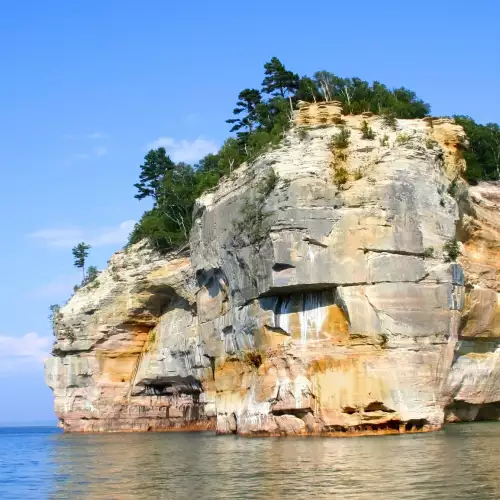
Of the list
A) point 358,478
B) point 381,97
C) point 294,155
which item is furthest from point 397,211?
point 381,97

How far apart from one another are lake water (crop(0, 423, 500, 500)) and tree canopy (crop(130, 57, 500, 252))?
68.6 feet

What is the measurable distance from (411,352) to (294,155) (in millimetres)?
9755

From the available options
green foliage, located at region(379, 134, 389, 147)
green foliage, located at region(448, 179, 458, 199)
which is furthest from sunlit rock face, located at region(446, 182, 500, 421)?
green foliage, located at region(379, 134, 389, 147)

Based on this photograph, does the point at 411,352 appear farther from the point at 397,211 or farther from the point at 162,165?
the point at 162,165

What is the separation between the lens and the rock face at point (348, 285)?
29.6 metres

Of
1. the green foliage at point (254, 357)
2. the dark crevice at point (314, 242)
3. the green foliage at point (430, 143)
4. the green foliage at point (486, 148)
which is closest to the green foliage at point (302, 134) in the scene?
the green foliage at point (430, 143)

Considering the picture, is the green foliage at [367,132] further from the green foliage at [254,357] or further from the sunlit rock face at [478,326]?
the green foliage at [254,357]

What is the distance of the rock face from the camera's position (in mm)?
29594

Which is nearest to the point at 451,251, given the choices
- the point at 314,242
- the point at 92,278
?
the point at 314,242

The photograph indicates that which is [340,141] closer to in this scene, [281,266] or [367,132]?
[367,132]

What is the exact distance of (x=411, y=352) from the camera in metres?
29.6

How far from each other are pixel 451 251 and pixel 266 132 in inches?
685

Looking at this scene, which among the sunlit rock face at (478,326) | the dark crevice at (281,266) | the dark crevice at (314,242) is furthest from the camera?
the sunlit rock face at (478,326)

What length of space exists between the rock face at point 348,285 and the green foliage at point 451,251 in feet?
0.76
